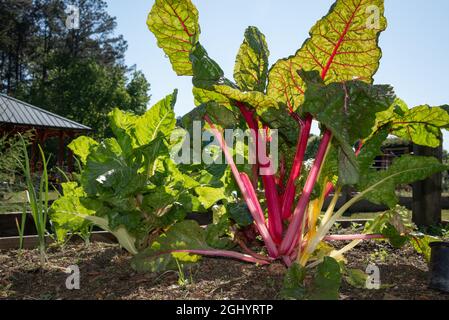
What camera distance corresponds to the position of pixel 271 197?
6.34ft

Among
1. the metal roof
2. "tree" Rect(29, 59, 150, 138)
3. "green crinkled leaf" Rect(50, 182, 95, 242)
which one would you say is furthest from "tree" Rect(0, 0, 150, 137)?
"green crinkled leaf" Rect(50, 182, 95, 242)

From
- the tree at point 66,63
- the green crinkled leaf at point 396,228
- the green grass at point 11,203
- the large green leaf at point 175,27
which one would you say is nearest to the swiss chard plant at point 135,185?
the large green leaf at point 175,27

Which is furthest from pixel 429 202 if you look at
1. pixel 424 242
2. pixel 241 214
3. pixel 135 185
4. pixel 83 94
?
pixel 83 94

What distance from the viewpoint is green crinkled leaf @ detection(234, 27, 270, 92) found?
218 cm

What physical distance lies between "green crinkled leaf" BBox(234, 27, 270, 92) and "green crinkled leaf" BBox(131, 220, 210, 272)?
0.79 metres

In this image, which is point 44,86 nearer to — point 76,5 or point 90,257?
point 76,5

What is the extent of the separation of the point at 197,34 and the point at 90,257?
1.29 meters

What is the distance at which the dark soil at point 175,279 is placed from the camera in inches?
64.6

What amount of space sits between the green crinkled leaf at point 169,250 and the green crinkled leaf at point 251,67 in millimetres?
788

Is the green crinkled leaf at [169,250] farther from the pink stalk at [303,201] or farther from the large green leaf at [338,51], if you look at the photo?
the large green leaf at [338,51]

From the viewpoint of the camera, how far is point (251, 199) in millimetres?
1974

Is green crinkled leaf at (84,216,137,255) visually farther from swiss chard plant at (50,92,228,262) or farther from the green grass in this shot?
the green grass

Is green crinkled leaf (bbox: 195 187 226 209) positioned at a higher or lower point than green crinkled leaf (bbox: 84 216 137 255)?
higher
